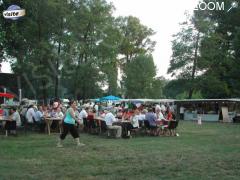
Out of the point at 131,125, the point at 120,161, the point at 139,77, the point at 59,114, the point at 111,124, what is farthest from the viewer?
the point at 139,77

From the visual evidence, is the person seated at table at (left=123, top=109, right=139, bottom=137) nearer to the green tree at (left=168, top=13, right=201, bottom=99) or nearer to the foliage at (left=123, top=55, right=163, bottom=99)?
the green tree at (left=168, top=13, right=201, bottom=99)

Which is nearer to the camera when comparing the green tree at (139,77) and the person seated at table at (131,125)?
the person seated at table at (131,125)

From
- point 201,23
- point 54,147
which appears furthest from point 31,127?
point 201,23

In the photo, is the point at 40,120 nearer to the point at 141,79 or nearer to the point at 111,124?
the point at 111,124

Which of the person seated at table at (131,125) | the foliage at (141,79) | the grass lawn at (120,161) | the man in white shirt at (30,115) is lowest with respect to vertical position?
the grass lawn at (120,161)

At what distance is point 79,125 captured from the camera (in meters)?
20.5

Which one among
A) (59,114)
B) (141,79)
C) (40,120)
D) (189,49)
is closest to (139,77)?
(141,79)

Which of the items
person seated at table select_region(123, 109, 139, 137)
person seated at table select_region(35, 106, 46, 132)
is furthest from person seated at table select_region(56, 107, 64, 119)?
person seated at table select_region(123, 109, 139, 137)

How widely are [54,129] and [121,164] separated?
36.5 ft

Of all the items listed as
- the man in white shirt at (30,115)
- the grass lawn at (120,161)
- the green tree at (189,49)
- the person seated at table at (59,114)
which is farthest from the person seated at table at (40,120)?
the green tree at (189,49)

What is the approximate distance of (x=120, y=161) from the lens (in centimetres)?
1020

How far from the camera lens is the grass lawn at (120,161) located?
328 inches

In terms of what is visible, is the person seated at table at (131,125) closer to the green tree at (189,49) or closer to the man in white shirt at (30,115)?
the man in white shirt at (30,115)

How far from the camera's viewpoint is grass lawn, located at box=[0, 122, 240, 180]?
8.33 meters
